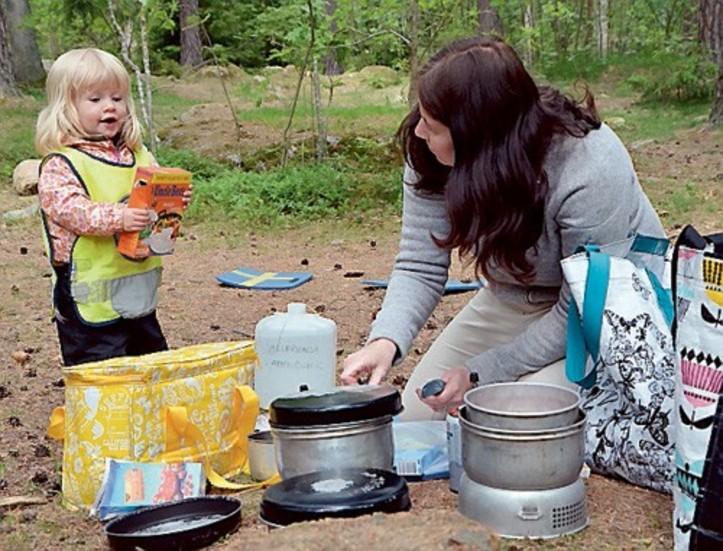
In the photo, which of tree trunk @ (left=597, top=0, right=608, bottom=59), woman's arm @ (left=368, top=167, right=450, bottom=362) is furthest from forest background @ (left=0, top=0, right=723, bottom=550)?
tree trunk @ (left=597, top=0, right=608, bottom=59)

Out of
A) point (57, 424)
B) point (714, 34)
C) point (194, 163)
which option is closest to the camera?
point (57, 424)

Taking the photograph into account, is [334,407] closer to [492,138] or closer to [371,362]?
[371,362]

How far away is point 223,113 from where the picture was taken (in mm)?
12445

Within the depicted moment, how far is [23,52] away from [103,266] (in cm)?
1242

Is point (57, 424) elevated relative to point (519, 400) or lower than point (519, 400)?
lower

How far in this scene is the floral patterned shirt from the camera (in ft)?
11.0

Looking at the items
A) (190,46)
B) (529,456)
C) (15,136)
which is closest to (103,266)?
(529,456)

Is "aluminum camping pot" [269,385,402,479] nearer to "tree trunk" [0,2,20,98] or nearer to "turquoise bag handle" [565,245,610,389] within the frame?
"turquoise bag handle" [565,245,610,389]

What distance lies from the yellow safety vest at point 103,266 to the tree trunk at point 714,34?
7140 millimetres

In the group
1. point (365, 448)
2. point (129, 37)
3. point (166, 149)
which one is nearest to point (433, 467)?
point (365, 448)

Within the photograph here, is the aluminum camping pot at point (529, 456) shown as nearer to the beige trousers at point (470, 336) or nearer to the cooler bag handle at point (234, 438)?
the cooler bag handle at point (234, 438)

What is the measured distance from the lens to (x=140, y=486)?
2789 millimetres

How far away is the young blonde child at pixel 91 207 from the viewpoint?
3.39 m

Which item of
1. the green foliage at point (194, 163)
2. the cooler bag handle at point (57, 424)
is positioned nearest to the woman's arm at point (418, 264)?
the cooler bag handle at point (57, 424)
